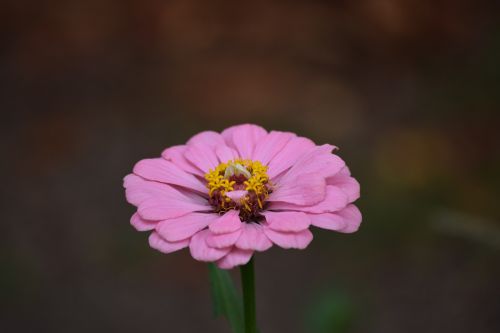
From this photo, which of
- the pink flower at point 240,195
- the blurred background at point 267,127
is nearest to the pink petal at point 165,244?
the pink flower at point 240,195

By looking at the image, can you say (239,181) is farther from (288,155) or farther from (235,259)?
(235,259)

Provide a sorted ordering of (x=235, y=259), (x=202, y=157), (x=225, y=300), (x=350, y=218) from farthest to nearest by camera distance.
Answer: (x=202, y=157), (x=225, y=300), (x=350, y=218), (x=235, y=259)

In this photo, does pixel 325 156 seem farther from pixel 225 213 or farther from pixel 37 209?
pixel 37 209

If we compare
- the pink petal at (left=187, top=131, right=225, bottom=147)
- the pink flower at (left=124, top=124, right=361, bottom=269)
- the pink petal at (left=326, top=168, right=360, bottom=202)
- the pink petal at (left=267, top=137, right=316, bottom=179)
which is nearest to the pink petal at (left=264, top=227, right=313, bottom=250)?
the pink flower at (left=124, top=124, right=361, bottom=269)

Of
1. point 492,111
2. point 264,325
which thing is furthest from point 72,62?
point 492,111

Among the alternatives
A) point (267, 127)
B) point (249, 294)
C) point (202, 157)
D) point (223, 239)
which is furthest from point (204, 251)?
point (267, 127)

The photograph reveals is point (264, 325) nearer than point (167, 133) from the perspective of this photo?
Yes

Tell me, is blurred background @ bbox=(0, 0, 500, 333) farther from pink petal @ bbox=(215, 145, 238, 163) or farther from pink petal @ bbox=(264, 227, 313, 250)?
pink petal @ bbox=(264, 227, 313, 250)
